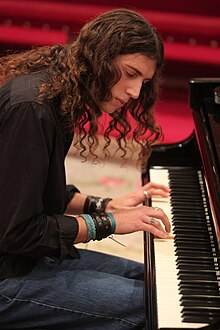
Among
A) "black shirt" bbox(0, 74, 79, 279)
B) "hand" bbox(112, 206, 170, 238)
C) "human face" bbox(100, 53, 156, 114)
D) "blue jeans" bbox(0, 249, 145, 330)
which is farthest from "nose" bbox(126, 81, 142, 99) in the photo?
"blue jeans" bbox(0, 249, 145, 330)

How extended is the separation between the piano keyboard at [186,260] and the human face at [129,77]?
1.30ft

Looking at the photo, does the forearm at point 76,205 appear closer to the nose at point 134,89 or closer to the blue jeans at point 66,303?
the blue jeans at point 66,303

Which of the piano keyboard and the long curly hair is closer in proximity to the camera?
the piano keyboard

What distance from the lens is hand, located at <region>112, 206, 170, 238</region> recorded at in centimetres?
168

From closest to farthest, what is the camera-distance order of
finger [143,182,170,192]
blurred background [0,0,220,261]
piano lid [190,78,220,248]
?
piano lid [190,78,220,248]
finger [143,182,170,192]
blurred background [0,0,220,261]

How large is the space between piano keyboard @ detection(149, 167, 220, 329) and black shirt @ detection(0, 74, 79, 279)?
0.27m

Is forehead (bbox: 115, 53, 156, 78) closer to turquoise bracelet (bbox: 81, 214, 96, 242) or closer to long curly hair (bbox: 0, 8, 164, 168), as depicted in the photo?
long curly hair (bbox: 0, 8, 164, 168)

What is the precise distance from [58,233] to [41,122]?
293 millimetres

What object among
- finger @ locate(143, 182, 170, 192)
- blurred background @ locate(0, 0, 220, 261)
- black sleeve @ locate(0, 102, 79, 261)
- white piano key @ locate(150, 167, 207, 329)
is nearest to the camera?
white piano key @ locate(150, 167, 207, 329)

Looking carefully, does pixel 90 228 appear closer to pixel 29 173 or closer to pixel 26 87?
pixel 29 173

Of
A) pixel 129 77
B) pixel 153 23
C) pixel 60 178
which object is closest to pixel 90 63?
pixel 129 77

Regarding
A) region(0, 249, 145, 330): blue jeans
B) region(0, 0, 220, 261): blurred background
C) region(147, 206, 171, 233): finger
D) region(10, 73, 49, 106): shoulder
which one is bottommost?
region(0, 249, 145, 330): blue jeans

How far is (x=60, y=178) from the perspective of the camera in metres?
1.64

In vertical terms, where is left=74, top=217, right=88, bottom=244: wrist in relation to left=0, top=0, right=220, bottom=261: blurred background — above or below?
below
